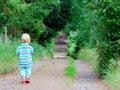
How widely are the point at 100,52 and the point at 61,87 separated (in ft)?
14.7

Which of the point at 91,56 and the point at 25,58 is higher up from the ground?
the point at 25,58

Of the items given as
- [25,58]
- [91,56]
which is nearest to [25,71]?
[25,58]

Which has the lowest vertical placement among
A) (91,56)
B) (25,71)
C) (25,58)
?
(91,56)

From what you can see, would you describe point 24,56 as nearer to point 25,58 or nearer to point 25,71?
point 25,58

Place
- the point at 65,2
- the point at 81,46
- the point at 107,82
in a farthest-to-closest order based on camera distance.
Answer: the point at 65,2, the point at 81,46, the point at 107,82

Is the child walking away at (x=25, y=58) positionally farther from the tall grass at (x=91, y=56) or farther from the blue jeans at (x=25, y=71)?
the tall grass at (x=91, y=56)

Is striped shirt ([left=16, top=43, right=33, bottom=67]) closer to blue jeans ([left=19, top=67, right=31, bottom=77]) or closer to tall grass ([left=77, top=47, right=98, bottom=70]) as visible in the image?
blue jeans ([left=19, top=67, right=31, bottom=77])

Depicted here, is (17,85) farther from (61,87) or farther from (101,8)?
(101,8)

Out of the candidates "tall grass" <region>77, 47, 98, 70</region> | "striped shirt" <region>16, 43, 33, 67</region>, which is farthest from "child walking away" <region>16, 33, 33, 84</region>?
"tall grass" <region>77, 47, 98, 70</region>

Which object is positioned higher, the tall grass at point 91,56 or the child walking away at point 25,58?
the child walking away at point 25,58

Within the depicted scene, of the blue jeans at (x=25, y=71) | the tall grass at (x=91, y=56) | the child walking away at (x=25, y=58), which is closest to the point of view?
the blue jeans at (x=25, y=71)

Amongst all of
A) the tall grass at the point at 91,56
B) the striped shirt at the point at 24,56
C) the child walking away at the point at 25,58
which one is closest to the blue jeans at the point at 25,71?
the child walking away at the point at 25,58

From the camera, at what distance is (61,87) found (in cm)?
1394

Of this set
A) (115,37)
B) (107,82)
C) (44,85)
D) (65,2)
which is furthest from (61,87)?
(65,2)
